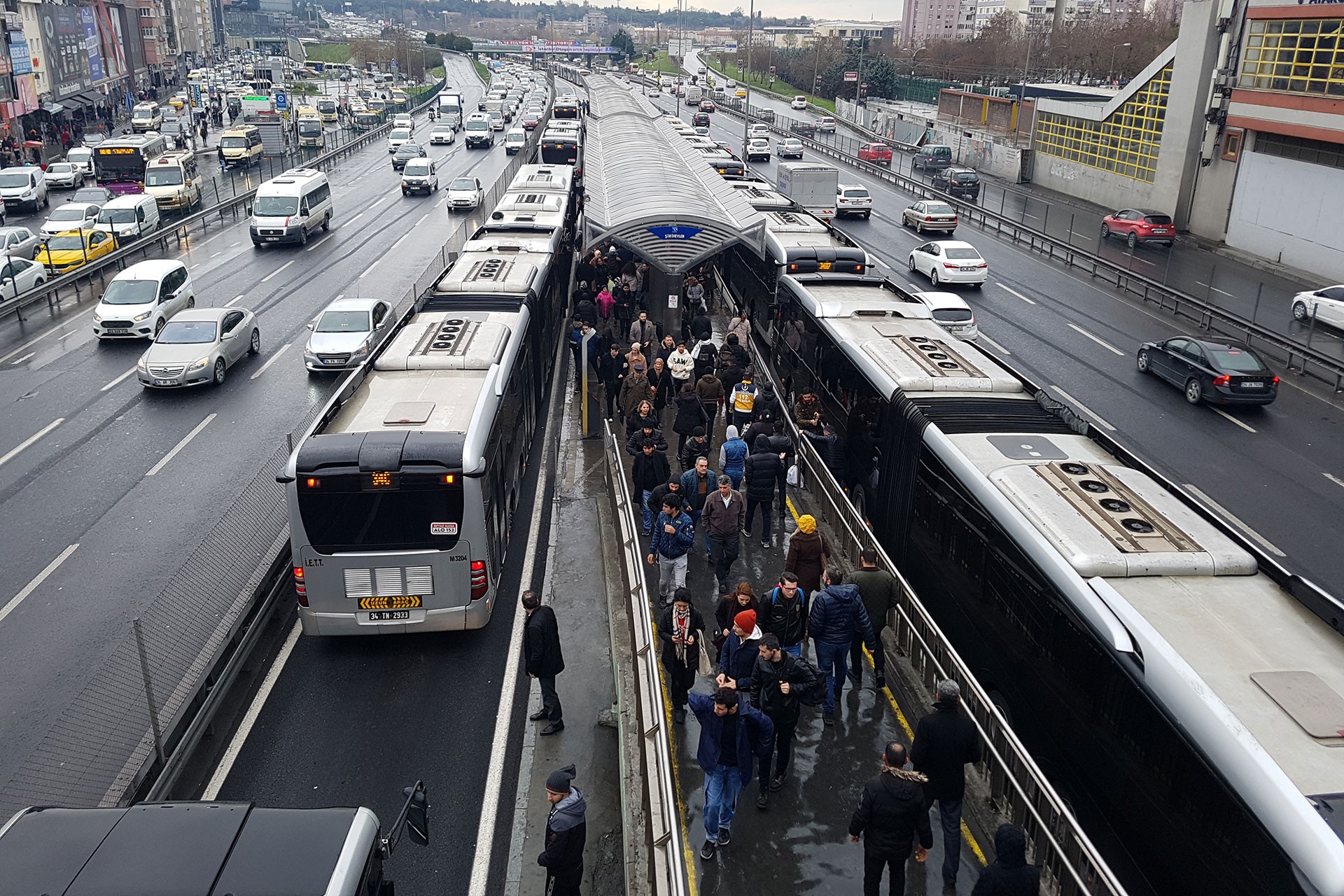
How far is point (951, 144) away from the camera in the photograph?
7262cm

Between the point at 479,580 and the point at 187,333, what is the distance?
15.4 meters

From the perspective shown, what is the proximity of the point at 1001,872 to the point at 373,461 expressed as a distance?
744cm

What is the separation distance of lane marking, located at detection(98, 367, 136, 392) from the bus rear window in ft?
49.5

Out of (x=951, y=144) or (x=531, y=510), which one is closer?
(x=531, y=510)

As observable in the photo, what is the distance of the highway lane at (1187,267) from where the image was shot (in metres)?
30.3

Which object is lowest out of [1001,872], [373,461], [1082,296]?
[1082,296]

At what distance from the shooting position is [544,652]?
1003 cm

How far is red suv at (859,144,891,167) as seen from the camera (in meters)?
65.8

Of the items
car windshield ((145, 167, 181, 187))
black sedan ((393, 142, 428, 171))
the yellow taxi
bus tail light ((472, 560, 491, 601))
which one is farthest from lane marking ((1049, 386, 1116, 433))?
black sedan ((393, 142, 428, 171))

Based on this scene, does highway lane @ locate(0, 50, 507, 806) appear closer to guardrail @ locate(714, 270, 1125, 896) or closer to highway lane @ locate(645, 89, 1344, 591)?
guardrail @ locate(714, 270, 1125, 896)

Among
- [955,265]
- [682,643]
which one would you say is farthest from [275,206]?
[682,643]

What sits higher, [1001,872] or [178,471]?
[1001,872]

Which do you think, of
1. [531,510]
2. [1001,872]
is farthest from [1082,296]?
[1001,872]

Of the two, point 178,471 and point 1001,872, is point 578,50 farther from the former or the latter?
point 1001,872
